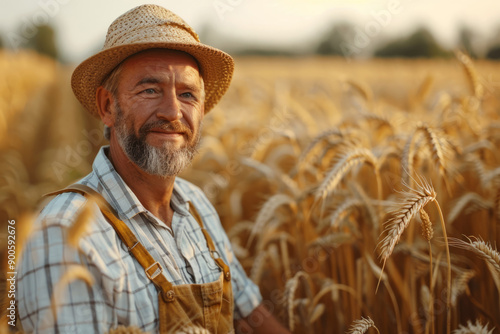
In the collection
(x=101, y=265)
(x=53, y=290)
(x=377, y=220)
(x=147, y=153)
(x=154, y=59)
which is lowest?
(x=53, y=290)

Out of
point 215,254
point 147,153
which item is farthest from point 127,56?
point 215,254

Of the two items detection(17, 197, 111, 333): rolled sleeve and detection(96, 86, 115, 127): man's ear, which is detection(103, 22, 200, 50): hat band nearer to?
detection(96, 86, 115, 127): man's ear

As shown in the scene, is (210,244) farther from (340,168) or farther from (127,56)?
(127,56)

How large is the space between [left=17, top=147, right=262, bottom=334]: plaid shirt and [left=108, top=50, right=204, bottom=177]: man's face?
159mm

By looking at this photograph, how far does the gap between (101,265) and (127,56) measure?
93cm

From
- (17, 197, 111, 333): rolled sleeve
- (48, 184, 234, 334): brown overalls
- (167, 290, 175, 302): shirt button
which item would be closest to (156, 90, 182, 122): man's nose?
(48, 184, 234, 334): brown overalls

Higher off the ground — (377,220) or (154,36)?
(154,36)

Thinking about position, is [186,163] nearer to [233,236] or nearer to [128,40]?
[128,40]

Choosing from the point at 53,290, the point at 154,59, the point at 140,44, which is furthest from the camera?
the point at 154,59

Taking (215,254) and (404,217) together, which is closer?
(404,217)

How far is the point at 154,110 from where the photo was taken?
6.20 ft

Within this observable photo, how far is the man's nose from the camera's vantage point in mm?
1869

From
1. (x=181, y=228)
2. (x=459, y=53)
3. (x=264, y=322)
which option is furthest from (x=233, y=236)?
(x=459, y=53)

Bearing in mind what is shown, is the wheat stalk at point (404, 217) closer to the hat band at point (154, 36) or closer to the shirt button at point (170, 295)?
the shirt button at point (170, 295)
